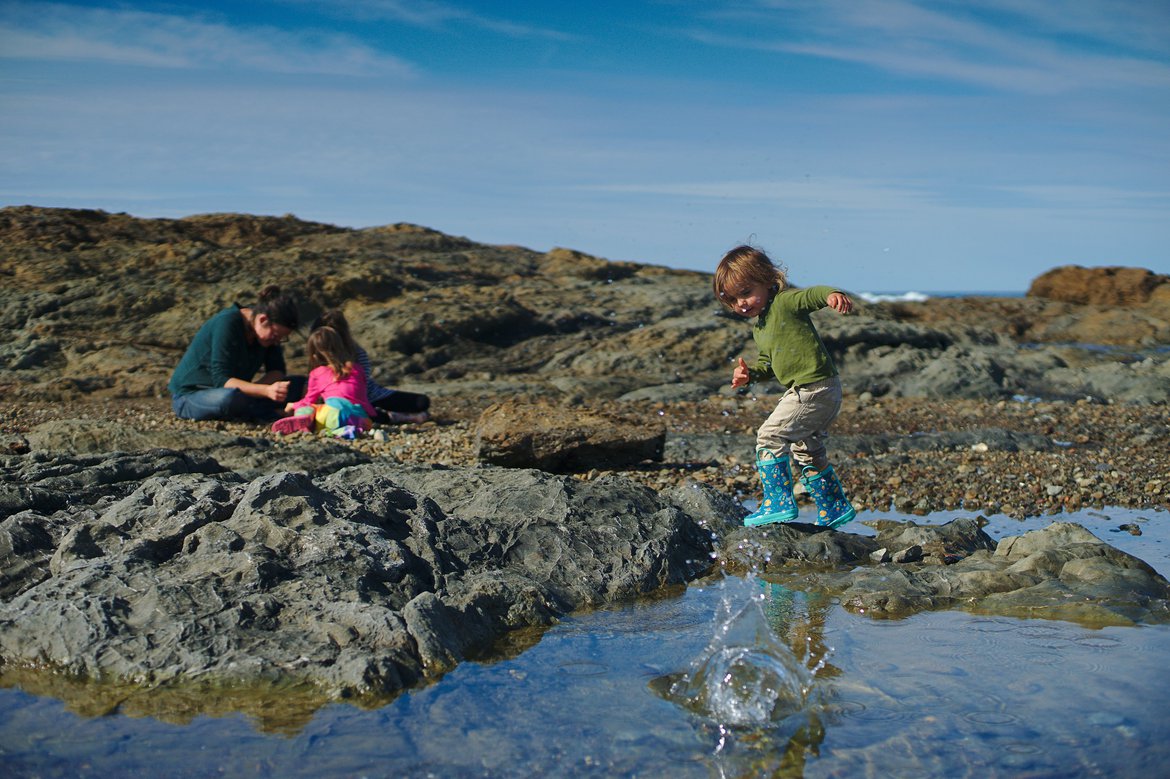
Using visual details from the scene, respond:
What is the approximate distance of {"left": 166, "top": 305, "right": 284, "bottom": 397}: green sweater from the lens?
1152 cm

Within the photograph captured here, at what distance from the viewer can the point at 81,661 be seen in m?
4.20

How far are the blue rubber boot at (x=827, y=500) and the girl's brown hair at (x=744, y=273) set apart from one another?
1150mm

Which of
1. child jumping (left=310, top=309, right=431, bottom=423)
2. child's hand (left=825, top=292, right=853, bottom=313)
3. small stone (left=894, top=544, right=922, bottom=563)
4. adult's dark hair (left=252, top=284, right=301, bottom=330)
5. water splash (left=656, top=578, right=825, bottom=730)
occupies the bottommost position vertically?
water splash (left=656, top=578, right=825, bottom=730)

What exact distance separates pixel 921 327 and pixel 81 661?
1752 centimetres

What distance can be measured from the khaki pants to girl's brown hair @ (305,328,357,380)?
18.2ft

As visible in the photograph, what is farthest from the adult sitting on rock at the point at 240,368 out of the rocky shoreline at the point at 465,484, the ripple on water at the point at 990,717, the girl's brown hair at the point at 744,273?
the ripple on water at the point at 990,717

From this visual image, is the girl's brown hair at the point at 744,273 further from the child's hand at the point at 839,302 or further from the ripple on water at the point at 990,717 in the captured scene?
the ripple on water at the point at 990,717

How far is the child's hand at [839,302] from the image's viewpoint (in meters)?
5.95

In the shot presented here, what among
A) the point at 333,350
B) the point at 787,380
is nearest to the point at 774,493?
the point at 787,380

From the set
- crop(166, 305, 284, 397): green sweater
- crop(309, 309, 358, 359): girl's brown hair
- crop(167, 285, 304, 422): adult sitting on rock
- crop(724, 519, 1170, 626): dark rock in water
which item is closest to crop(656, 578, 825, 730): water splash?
crop(724, 519, 1170, 626): dark rock in water

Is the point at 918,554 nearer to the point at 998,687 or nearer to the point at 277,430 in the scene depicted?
the point at 998,687

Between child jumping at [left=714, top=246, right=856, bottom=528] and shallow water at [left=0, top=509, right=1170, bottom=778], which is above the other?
child jumping at [left=714, top=246, right=856, bottom=528]

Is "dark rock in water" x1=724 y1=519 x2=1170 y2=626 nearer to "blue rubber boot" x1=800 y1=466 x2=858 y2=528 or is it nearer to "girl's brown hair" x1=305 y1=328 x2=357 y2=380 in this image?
"blue rubber boot" x1=800 y1=466 x2=858 y2=528

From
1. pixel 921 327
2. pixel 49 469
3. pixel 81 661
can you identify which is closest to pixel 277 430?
pixel 49 469
